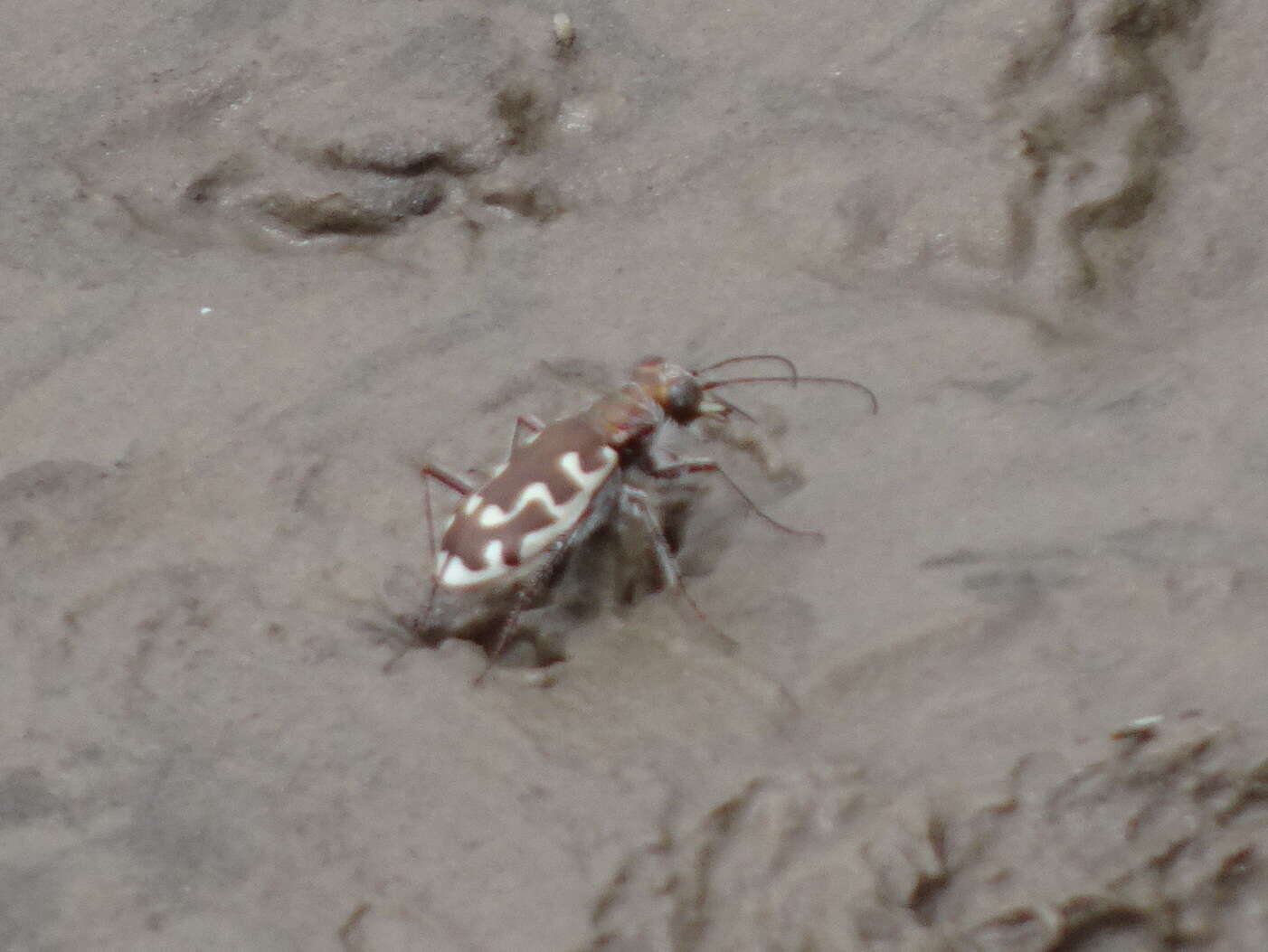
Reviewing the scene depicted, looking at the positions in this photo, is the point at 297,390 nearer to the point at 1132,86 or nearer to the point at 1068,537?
the point at 1068,537

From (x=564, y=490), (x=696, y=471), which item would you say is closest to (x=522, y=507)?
(x=564, y=490)

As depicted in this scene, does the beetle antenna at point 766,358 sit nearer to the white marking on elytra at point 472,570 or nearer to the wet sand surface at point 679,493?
the wet sand surface at point 679,493

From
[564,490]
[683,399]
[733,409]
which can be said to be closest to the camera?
[564,490]

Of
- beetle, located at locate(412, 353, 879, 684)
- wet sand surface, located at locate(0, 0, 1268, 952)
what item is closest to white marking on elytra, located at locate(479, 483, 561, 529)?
beetle, located at locate(412, 353, 879, 684)

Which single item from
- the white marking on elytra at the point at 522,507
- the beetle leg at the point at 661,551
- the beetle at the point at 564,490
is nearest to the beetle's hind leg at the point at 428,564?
the beetle at the point at 564,490

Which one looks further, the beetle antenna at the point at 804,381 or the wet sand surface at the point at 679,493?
the beetle antenna at the point at 804,381

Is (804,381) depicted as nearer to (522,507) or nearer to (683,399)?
(683,399)

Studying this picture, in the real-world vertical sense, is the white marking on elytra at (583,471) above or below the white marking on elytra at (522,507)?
above
